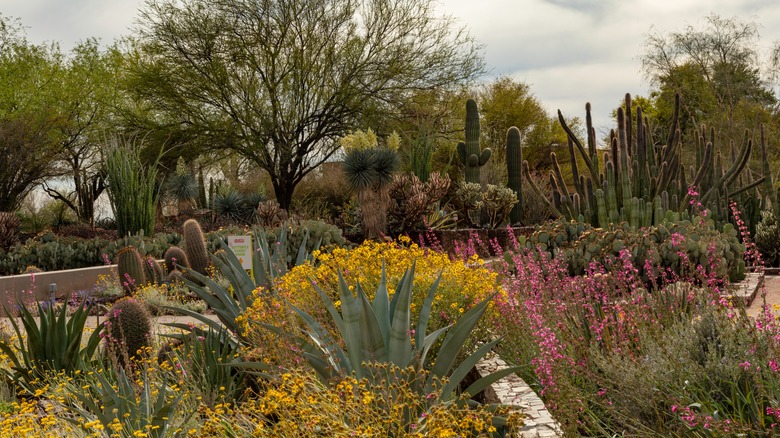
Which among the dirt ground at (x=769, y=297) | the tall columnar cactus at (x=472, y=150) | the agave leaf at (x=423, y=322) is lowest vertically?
Answer: the dirt ground at (x=769, y=297)

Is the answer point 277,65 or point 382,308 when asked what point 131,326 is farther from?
point 277,65

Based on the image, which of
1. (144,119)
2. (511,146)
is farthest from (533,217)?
(144,119)

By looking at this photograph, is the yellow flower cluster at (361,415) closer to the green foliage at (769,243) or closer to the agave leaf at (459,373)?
the agave leaf at (459,373)

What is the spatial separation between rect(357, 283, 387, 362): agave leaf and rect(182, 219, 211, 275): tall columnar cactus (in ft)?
31.3

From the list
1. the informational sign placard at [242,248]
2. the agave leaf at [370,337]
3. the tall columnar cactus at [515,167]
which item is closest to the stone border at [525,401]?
the agave leaf at [370,337]

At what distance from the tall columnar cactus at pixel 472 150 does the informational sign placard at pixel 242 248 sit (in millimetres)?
12820

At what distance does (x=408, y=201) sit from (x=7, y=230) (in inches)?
343

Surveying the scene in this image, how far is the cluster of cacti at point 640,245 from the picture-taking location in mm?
9055

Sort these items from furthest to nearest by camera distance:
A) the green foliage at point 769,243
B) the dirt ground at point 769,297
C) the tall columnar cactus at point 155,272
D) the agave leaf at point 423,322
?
the green foliage at point 769,243 < the tall columnar cactus at point 155,272 < the dirt ground at point 769,297 < the agave leaf at point 423,322

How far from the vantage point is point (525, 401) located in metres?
4.53

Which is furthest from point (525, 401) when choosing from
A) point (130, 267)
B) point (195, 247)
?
point (195, 247)

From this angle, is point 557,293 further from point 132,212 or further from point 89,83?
point 89,83

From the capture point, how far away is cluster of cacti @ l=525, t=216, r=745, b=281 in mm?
9055

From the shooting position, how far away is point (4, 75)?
32.2m
